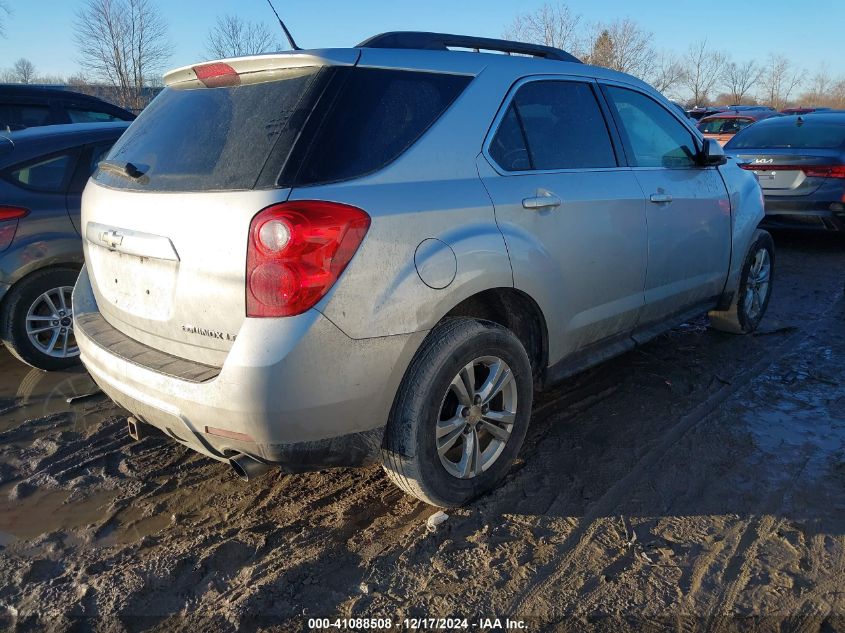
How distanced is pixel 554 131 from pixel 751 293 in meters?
2.74

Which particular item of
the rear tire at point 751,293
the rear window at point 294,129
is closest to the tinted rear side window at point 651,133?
the rear tire at point 751,293

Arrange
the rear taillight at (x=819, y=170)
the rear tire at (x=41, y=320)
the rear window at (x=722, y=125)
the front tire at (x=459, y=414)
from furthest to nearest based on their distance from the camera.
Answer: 1. the rear window at (x=722, y=125)
2. the rear taillight at (x=819, y=170)
3. the rear tire at (x=41, y=320)
4. the front tire at (x=459, y=414)

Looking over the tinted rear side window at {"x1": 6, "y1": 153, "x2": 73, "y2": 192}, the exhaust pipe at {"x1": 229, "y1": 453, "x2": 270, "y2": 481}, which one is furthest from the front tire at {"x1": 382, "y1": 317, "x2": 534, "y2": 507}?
the tinted rear side window at {"x1": 6, "y1": 153, "x2": 73, "y2": 192}

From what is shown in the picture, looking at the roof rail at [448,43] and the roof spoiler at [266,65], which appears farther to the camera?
the roof rail at [448,43]

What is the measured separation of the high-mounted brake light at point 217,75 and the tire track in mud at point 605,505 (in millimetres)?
→ 2217

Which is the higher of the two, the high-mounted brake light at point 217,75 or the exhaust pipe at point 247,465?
the high-mounted brake light at point 217,75

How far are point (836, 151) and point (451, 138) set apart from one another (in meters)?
7.18

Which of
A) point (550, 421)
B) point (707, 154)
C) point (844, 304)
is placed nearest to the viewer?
point (550, 421)

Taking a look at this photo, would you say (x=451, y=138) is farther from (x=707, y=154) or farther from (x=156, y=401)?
(x=707, y=154)

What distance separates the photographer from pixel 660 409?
3.98 meters

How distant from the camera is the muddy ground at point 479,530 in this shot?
2.41 metres

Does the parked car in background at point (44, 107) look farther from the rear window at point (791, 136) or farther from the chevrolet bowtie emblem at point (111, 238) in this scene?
the rear window at point (791, 136)

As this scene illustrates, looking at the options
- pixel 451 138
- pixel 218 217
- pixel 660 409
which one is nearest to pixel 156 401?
pixel 218 217

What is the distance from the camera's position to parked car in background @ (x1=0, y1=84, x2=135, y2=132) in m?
6.68
